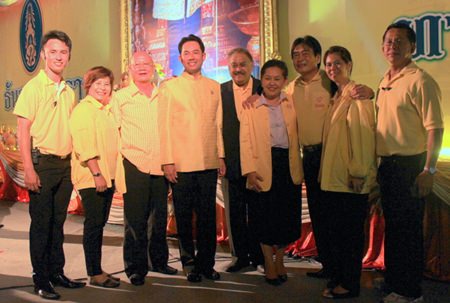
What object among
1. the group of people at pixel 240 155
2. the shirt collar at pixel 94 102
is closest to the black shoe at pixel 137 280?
the group of people at pixel 240 155

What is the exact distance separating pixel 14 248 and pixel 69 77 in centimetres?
317

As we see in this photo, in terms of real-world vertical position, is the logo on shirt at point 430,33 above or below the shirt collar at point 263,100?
above

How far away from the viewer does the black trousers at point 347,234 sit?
2488 millimetres

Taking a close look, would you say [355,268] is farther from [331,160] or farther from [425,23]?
[425,23]

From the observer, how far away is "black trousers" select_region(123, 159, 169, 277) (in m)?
2.81

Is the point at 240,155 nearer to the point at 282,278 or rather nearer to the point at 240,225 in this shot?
the point at 240,225

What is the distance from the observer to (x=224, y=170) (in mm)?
2975

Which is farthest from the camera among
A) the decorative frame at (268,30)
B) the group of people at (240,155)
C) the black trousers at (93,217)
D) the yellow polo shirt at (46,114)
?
the decorative frame at (268,30)

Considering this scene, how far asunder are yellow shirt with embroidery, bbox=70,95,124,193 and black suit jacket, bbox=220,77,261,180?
2.17ft

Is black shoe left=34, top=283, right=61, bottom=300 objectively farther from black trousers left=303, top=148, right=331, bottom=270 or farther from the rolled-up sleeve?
black trousers left=303, top=148, right=331, bottom=270

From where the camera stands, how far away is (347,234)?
8.19 ft

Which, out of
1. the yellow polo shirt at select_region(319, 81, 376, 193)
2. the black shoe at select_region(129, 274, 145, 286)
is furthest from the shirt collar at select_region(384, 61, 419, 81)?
the black shoe at select_region(129, 274, 145, 286)

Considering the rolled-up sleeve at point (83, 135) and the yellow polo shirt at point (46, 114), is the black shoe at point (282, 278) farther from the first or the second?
the yellow polo shirt at point (46, 114)

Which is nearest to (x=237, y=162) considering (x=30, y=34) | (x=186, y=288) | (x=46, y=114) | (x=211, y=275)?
(x=211, y=275)
